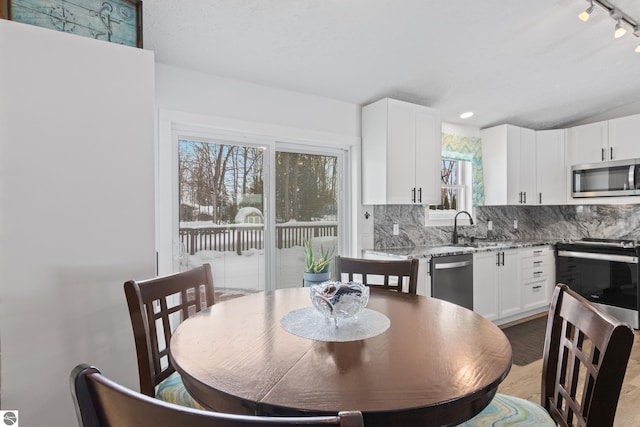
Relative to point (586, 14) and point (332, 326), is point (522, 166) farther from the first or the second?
point (332, 326)

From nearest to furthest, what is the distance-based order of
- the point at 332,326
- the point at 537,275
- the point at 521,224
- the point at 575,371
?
1. the point at 575,371
2. the point at 332,326
3. the point at 537,275
4. the point at 521,224

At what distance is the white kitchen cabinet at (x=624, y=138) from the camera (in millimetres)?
3844

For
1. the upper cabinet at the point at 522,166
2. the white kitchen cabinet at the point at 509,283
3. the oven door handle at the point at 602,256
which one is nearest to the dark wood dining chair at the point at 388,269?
the white kitchen cabinet at the point at 509,283

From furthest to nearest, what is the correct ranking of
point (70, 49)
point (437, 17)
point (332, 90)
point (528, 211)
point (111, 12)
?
point (528, 211)
point (332, 90)
point (437, 17)
point (111, 12)
point (70, 49)

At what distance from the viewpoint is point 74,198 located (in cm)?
149

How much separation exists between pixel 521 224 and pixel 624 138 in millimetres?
1509

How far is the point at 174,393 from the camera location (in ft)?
4.22

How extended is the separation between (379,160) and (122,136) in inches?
90.0

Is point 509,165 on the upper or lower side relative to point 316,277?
upper

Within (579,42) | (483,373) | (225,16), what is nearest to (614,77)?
(579,42)

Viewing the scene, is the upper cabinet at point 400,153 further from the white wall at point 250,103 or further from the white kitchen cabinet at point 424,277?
the white kitchen cabinet at point 424,277

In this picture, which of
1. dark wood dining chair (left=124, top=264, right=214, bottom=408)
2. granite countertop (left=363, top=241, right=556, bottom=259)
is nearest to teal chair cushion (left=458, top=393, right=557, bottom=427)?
dark wood dining chair (left=124, top=264, right=214, bottom=408)

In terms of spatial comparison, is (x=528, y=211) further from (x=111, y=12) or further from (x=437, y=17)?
Answer: (x=111, y=12)

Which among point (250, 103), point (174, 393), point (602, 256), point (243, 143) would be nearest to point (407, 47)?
point (250, 103)
